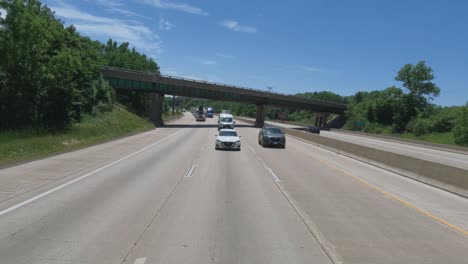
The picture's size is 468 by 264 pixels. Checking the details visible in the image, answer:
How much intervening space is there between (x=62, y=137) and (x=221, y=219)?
85.7ft

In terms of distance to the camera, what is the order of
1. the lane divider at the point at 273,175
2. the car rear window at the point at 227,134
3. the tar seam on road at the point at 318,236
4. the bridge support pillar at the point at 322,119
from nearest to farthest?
the tar seam on road at the point at 318,236
the lane divider at the point at 273,175
the car rear window at the point at 227,134
the bridge support pillar at the point at 322,119

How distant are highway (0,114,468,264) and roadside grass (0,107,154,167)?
246 inches

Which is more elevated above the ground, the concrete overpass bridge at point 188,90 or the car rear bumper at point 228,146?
the concrete overpass bridge at point 188,90

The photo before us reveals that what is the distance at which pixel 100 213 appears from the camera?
29.6ft

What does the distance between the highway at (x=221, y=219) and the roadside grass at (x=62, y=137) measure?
20.5ft

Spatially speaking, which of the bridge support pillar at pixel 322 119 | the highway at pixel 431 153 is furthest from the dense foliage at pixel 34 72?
the bridge support pillar at pixel 322 119

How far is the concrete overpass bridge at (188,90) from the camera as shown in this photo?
66875 millimetres

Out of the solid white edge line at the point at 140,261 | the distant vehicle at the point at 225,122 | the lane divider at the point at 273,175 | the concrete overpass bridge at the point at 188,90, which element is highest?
the concrete overpass bridge at the point at 188,90

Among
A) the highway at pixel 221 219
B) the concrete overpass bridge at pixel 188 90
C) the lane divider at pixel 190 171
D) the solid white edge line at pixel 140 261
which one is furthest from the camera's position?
the concrete overpass bridge at pixel 188 90

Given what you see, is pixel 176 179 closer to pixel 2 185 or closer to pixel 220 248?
pixel 2 185

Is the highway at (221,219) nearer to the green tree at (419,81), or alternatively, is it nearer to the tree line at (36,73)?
the tree line at (36,73)

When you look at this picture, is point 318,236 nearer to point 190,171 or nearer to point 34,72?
point 190,171

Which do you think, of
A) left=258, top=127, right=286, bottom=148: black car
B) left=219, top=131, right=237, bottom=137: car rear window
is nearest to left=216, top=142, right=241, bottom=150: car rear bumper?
left=219, top=131, right=237, bottom=137: car rear window

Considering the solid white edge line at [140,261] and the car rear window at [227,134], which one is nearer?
the solid white edge line at [140,261]
